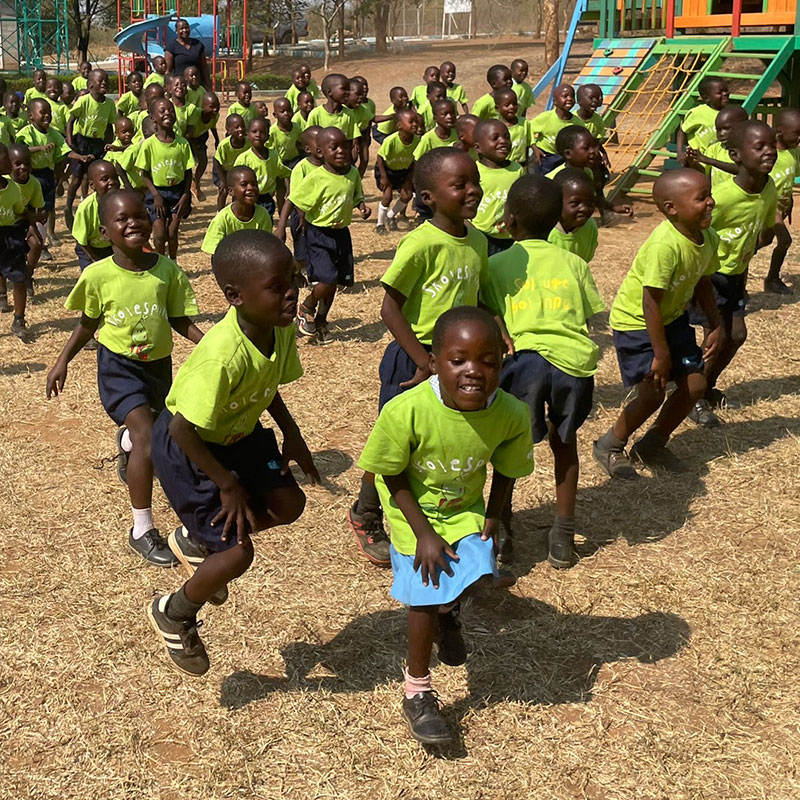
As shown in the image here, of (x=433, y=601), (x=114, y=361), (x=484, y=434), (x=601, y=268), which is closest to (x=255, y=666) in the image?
(x=433, y=601)

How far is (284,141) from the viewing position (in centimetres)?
1179

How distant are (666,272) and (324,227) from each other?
343 centimetres

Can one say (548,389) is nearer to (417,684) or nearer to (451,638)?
(451,638)

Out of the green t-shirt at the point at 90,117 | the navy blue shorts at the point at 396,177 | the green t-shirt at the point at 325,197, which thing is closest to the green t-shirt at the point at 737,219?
the green t-shirt at the point at 325,197

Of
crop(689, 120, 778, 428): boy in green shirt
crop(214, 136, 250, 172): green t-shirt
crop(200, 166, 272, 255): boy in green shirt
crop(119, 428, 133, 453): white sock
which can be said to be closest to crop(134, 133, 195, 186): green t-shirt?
crop(214, 136, 250, 172): green t-shirt

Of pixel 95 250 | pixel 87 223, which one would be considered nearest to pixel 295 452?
pixel 87 223

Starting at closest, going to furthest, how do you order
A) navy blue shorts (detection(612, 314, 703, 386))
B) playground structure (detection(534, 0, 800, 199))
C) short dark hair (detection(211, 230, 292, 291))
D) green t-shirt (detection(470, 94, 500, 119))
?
short dark hair (detection(211, 230, 292, 291)) → navy blue shorts (detection(612, 314, 703, 386)) → green t-shirt (detection(470, 94, 500, 119)) → playground structure (detection(534, 0, 800, 199))

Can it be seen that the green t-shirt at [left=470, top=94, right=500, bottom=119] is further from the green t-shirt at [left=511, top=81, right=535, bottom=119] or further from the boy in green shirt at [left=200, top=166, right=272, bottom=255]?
the boy in green shirt at [left=200, top=166, right=272, bottom=255]

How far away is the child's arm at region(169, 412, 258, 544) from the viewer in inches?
123

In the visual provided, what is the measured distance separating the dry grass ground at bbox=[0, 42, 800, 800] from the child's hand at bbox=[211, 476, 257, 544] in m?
0.66

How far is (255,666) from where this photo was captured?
3.65 m

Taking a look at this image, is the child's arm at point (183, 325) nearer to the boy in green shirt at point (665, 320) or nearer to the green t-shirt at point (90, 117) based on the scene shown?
the boy in green shirt at point (665, 320)

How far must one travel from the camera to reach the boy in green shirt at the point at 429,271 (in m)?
4.04

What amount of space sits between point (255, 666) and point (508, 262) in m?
1.92
